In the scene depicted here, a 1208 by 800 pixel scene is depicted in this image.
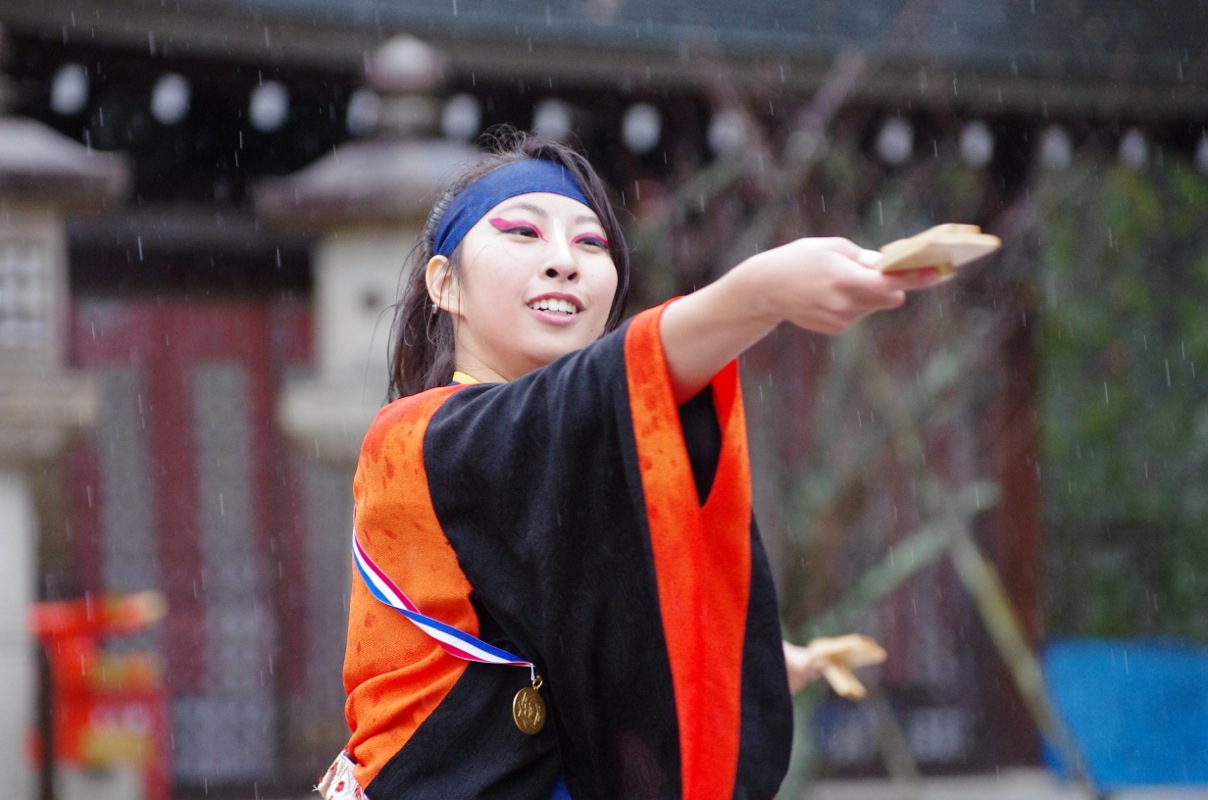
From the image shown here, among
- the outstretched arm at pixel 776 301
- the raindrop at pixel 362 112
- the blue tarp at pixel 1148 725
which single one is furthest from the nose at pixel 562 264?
the blue tarp at pixel 1148 725

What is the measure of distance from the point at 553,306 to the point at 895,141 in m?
4.75

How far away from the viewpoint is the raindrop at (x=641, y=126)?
583 cm

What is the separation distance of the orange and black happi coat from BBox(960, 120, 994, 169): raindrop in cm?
515

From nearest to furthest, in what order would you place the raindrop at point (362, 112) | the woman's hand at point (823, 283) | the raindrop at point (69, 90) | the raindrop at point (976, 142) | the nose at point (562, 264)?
1. the woman's hand at point (823, 283)
2. the nose at point (562, 264)
3. the raindrop at point (69, 90)
4. the raindrop at point (362, 112)
5. the raindrop at point (976, 142)

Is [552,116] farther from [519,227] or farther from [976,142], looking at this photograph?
[519,227]

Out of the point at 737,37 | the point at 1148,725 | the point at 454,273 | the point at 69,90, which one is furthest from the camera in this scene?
the point at 1148,725

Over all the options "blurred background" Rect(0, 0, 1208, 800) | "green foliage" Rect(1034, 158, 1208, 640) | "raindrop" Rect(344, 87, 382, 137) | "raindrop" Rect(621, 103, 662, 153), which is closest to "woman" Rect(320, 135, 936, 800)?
"blurred background" Rect(0, 0, 1208, 800)

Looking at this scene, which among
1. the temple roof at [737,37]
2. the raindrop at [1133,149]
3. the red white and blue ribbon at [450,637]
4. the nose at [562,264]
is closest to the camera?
the red white and blue ribbon at [450,637]

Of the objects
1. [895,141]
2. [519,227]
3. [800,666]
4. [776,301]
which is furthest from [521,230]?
[895,141]

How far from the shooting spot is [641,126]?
5867 millimetres

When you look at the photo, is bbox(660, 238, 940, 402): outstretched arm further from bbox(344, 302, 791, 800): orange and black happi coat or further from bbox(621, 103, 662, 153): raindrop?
bbox(621, 103, 662, 153): raindrop

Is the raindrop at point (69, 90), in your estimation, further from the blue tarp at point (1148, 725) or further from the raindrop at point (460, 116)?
the blue tarp at point (1148, 725)

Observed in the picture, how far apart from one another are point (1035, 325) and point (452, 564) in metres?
6.60

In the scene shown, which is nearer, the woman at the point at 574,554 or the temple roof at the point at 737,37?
the woman at the point at 574,554
